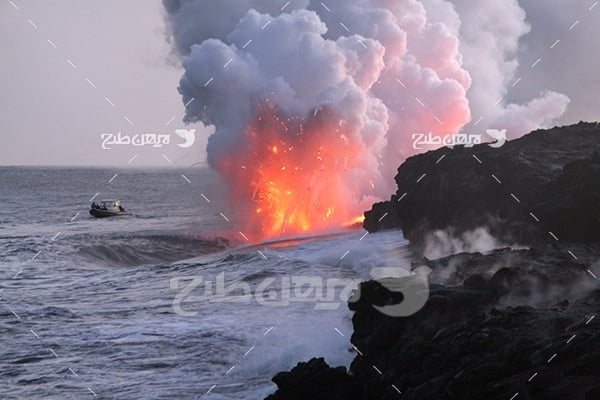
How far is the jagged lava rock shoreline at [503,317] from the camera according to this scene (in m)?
12.3

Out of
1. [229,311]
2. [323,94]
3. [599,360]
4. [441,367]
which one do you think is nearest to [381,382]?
[441,367]

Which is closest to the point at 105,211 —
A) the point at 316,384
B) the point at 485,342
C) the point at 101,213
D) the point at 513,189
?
the point at 101,213

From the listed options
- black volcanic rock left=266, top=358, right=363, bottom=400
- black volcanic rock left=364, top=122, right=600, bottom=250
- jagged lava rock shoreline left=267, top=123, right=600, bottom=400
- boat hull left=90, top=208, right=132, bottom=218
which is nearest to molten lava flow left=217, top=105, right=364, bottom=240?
black volcanic rock left=364, top=122, right=600, bottom=250

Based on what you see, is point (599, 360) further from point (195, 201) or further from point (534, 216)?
point (195, 201)

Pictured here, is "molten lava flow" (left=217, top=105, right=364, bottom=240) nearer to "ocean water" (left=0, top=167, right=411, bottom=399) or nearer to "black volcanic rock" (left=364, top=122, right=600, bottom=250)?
"ocean water" (left=0, top=167, right=411, bottom=399)

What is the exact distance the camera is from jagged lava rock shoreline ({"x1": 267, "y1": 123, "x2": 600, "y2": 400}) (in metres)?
12.3

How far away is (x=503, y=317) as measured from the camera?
14.3 metres

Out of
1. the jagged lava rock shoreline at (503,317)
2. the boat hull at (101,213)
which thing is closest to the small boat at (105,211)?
the boat hull at (101,213)

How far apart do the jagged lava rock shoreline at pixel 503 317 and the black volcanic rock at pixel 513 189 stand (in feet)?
0.20

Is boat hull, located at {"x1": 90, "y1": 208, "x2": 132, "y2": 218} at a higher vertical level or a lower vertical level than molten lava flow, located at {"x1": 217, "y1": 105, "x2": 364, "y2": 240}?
higher

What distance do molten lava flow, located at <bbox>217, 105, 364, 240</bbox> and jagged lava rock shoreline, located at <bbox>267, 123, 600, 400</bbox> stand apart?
67.7 feet

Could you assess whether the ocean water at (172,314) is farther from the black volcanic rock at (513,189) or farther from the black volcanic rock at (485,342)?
the black volcanic rock at (513,189)

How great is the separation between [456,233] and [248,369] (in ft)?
42.9

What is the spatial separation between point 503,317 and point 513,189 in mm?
14868
